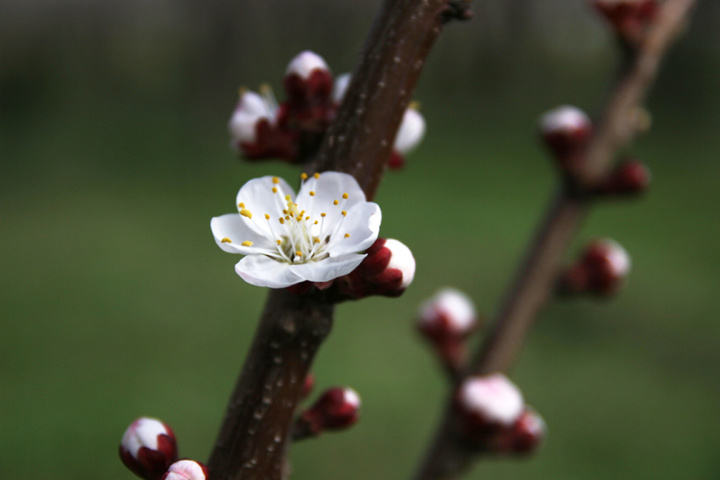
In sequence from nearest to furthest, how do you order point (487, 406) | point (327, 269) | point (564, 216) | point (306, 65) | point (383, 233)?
point (327, 269) → point (306, 65) → point (487, 406) → point (564, 216) → point (383, 233)

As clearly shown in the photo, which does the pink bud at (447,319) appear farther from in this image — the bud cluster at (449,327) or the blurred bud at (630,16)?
the blurred bud at (630,16)

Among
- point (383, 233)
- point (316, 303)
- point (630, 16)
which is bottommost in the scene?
point (383, 233)

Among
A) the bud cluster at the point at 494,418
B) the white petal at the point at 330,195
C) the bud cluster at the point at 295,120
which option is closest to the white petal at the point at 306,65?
the bud cluster at the point at 295,120

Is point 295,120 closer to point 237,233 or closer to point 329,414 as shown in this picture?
point 237,233

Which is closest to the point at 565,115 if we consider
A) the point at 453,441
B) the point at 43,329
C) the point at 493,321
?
the point at 493,321

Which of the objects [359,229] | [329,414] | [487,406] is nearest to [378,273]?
[359,229]

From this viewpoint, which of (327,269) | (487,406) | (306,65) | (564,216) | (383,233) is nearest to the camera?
(327,269)

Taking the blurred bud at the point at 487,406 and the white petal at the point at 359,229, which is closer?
the white petal at the point at 359,229

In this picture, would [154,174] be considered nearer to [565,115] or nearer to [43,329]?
[43,329]
